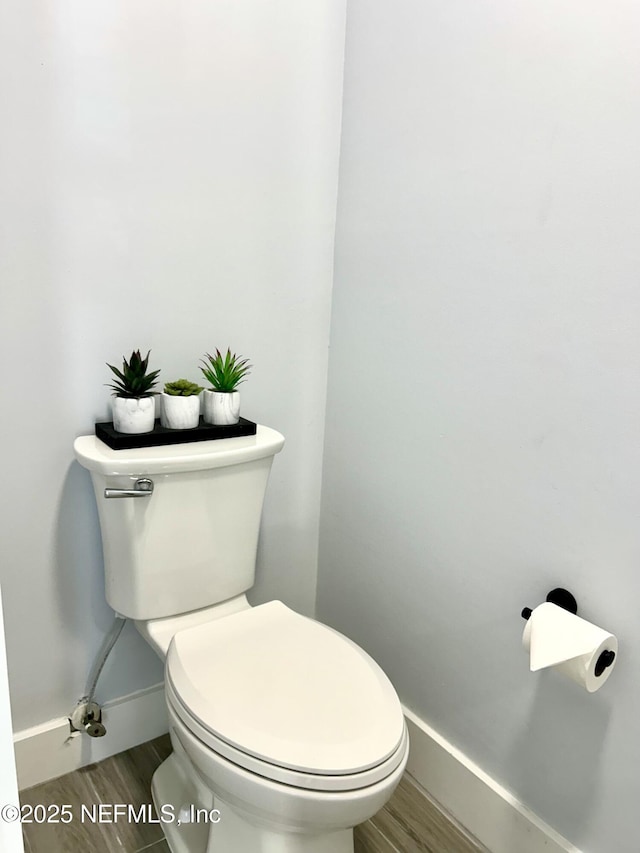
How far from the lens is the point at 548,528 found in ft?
3.76

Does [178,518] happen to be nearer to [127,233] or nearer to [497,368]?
[127,233]

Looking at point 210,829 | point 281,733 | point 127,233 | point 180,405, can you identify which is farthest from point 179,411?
point 210,829

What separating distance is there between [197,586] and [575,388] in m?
0.86

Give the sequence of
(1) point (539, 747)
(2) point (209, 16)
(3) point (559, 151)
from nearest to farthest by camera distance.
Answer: (3) point (559, 151) → (1) point (539, 747) → (2) point (209, 16)

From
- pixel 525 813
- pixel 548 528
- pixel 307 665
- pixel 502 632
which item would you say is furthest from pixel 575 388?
pixel 525 813

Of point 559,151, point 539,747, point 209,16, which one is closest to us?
point 559,151

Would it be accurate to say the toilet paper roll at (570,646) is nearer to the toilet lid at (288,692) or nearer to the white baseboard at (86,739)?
the toilet lid at (288,692)

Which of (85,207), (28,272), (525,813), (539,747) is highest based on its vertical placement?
(85,207)

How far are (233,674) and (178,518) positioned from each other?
12.9 inches

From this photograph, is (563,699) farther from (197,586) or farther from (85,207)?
(85,207)

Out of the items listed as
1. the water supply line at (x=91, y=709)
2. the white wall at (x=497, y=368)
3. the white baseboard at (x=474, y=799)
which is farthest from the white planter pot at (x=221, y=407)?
the white baseboard at (x=474, y=799)

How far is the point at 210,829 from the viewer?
1.15 meters

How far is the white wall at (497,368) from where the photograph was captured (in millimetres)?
1021

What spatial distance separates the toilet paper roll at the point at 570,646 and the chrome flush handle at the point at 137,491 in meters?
0.74
